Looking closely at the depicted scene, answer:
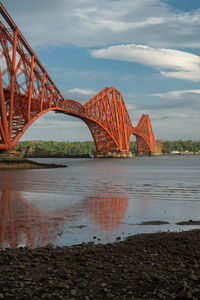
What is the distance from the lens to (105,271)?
5.86 m

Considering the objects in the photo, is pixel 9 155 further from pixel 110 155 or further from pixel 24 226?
pixel 110 155

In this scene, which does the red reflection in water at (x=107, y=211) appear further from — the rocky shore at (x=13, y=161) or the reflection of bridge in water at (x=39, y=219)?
the rocky shore at (x=13, y=161)

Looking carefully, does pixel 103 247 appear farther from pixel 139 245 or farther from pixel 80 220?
pixel 80 220

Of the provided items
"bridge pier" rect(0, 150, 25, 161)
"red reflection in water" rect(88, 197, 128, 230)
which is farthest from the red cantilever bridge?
"red reflection in water" rect(88, 197, 128, 230)

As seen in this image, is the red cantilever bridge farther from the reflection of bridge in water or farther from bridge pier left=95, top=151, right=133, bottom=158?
the reflection of bridge in water

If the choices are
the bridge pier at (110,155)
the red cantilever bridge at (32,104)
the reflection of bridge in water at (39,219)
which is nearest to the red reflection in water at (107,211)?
the reflection of bridge in water at (39,219)

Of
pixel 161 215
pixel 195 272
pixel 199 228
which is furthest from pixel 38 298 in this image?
pixel 161 215

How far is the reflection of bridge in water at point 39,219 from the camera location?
8.56 m

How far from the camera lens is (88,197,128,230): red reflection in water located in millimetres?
10686

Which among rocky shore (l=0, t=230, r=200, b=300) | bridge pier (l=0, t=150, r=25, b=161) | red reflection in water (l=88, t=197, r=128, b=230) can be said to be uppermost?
bridge pier (l=0, t=150, r=25, b=161)

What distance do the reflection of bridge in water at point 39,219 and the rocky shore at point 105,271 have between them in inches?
51.6

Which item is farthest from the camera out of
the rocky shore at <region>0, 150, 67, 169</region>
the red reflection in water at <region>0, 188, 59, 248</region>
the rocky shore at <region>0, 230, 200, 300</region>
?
the rocky shore at <region>0, 150, 67, 169</region>

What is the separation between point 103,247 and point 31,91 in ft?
182

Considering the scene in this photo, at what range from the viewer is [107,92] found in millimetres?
127250
